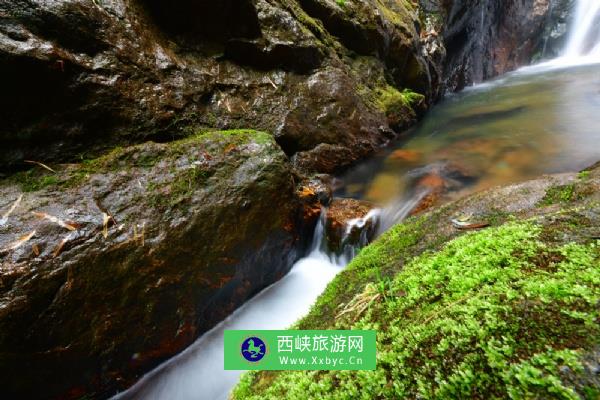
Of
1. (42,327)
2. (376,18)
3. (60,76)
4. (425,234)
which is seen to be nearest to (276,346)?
(425,234)

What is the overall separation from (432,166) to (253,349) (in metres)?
5.93

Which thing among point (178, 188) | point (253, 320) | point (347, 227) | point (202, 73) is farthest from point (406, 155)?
point (178, 188)

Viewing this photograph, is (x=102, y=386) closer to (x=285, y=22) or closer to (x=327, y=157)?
(x=327, y=157)

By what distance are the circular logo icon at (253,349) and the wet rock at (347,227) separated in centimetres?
291

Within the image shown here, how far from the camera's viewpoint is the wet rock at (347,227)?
494cm

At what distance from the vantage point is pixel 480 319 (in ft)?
4.34

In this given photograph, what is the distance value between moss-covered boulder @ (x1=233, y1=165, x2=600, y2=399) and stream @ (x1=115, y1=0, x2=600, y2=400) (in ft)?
5.65

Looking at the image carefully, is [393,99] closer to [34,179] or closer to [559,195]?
[559,195]

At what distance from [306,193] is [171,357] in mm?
2861

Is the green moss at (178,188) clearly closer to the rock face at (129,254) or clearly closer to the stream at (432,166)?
the rock face at (129,254)

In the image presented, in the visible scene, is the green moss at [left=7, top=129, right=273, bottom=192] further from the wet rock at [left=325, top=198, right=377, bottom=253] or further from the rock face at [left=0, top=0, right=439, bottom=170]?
the wet rock at [left=325, top=198, right=377, bottom=253]

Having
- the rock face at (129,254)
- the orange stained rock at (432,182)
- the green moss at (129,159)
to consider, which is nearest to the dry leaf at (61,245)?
the rock face at (129,254)

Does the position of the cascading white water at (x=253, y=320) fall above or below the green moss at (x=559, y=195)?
below

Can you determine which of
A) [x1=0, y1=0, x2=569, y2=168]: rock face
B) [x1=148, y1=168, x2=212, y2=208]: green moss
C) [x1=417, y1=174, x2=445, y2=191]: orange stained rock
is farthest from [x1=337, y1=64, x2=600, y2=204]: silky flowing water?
[x1=148, y1=168, x2=212, y2=208]: green moss
